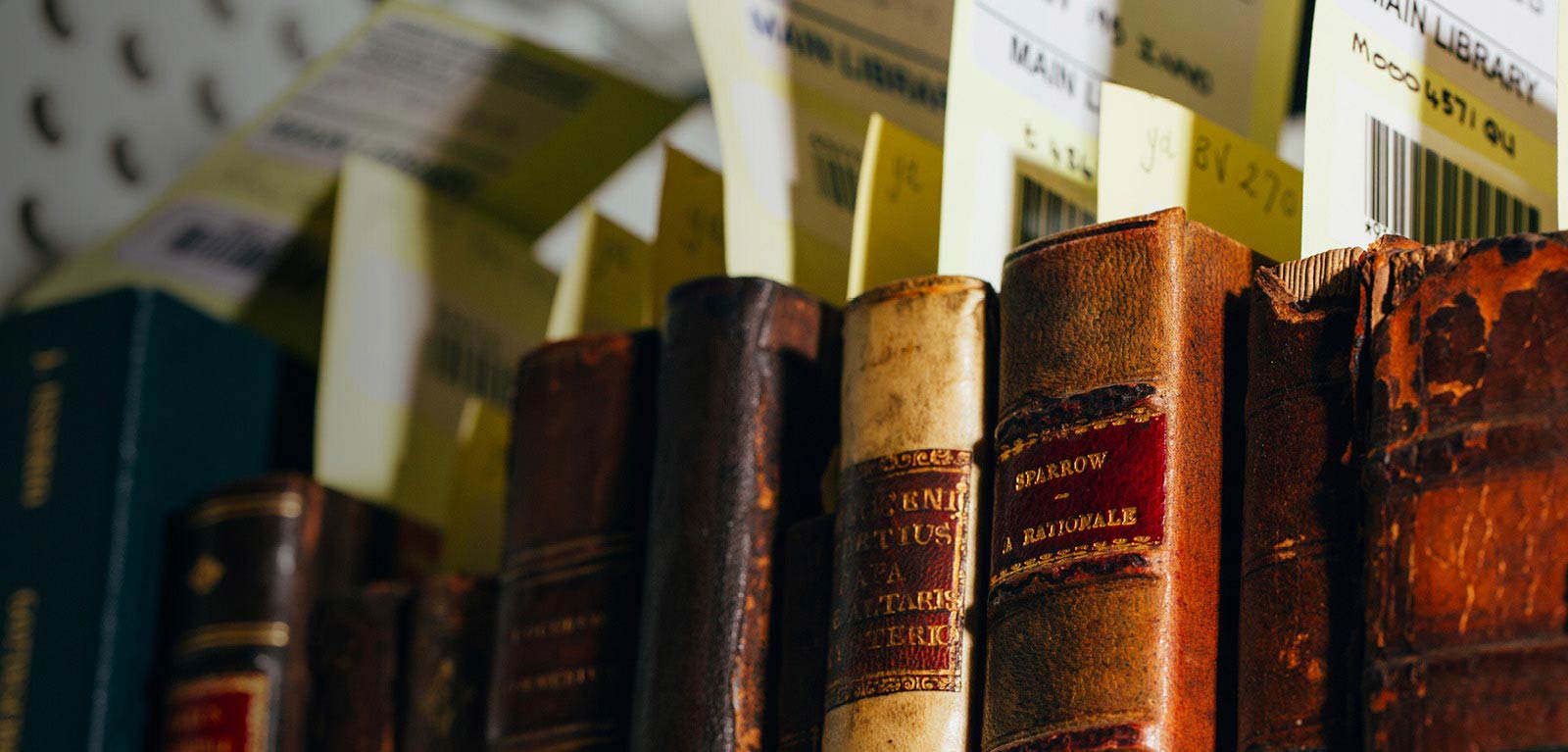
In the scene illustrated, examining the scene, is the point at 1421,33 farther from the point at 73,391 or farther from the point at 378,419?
the point at 73,391

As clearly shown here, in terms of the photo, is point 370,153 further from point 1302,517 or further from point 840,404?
point 1302,517

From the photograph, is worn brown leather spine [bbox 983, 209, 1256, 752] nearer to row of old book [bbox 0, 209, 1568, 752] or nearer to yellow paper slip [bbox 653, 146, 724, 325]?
row of old book [bbox 0, 209, 1568, 752]

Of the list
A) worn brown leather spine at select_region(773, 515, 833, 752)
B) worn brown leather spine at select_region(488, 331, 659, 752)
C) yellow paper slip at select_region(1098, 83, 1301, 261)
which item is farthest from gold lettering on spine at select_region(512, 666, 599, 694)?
yellow paper slip at select_region(1098, 83, 1301, 261)

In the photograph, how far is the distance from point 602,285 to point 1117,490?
1.53 feet

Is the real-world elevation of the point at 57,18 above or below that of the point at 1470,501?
above

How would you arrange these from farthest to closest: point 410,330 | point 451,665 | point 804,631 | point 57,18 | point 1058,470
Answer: point 57,18 < point 410,330 < point 451,665 < point 804,631 < point 1058,470

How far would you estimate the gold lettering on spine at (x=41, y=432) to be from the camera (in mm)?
1137

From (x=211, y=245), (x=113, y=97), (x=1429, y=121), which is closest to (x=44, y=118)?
(x=113, y=97)

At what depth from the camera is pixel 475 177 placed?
4.35 feet

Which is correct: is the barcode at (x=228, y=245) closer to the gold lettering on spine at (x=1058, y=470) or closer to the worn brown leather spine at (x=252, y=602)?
the worn brown leather spine at (x=252, y=602)

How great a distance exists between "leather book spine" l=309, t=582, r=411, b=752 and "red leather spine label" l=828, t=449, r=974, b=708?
13.5 inches

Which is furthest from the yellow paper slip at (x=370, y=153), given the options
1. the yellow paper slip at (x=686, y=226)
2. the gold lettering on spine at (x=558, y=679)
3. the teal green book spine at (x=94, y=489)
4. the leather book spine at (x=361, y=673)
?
the gold lettering on spine at (x=558, y=679)

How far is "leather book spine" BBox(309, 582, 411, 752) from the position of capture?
1.04m

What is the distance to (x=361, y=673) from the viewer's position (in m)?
1.05
